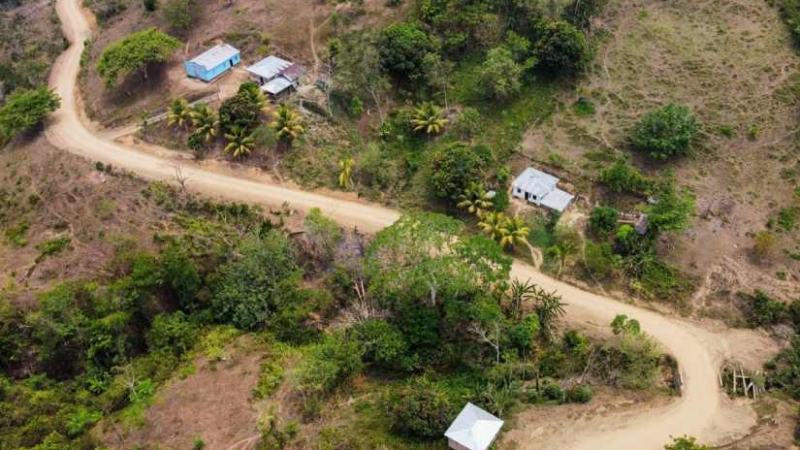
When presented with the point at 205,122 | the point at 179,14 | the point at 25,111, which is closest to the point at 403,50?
the point at 205,122

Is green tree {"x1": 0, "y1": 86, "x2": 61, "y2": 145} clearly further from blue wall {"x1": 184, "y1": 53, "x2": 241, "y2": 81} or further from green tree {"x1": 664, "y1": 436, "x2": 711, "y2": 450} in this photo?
green tree {"x1": 664, "y1": 436, "x2": 711, "y2": 450}

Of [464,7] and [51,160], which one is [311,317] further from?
[464,7]

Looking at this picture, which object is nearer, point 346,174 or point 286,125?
point 346,174

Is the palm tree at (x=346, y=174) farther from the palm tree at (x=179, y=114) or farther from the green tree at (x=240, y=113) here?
the palm tree at (x=179, y=114)

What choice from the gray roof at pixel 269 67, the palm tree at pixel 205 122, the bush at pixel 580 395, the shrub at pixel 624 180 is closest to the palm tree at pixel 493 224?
the shrub at pixel 624 180

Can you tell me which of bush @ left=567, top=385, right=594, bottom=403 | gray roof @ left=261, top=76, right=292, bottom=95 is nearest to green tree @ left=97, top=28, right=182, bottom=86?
gray roof @ left=261, top=76, right=292, bottom=95

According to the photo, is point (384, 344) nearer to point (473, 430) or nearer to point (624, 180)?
point (473, 430)
